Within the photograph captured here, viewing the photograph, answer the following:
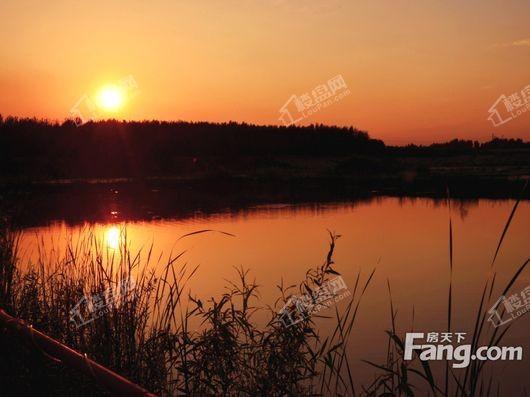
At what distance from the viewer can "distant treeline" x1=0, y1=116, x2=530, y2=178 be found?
41.3 meters

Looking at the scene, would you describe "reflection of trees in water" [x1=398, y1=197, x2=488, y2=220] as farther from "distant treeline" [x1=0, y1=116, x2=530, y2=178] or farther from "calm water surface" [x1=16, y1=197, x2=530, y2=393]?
"distant treeline" [x1=0, y1=116, x2=530, y2=178]

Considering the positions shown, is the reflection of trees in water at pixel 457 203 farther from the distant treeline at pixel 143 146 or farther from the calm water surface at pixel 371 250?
the distant treeline at pixel 143 146

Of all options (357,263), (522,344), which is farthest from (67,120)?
(522,344)

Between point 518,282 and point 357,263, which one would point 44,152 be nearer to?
point 357,263

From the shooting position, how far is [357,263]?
1171cm

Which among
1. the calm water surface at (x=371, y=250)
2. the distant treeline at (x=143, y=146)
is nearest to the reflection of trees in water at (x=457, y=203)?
the calm water surface at (x=371, y=250)

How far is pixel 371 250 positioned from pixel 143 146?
135 feet

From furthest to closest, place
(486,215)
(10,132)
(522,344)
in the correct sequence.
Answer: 1. (10,132)
2. (486,215)
3. (522,344)

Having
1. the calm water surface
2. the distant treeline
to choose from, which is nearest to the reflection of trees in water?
the calm water surface

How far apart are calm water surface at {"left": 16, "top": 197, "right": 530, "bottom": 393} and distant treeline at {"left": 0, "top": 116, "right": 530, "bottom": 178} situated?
21285 millimetres

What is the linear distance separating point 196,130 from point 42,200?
3576 cm

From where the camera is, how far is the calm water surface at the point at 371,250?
774cm

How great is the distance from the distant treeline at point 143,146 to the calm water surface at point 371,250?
21.3m

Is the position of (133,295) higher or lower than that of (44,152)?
lower
